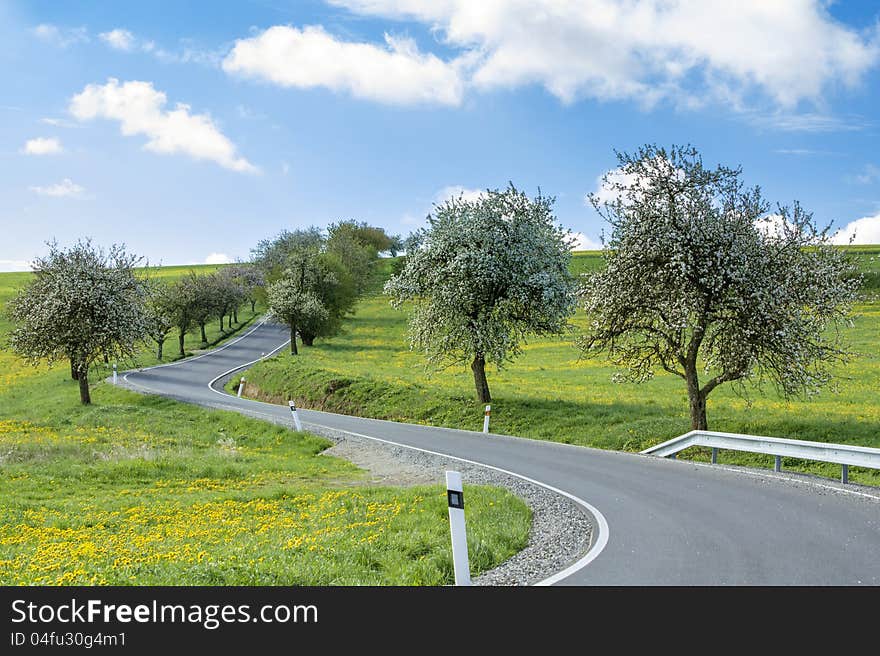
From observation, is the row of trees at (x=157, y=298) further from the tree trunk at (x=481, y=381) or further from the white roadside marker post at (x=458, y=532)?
the white roadside marker post at (x=458, y=532)

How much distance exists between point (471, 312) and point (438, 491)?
1635 cm

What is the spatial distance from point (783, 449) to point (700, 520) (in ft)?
20.3

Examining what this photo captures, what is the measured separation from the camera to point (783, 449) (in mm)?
15492

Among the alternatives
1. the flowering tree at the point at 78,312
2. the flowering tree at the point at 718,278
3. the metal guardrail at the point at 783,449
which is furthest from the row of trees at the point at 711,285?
the flowering tree at the point at 78,312

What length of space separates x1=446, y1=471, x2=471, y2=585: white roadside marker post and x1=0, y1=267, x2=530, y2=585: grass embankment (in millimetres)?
411

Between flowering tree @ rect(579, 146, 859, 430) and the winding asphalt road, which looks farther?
flowering tree @ rect(579, 146, 859, 430)

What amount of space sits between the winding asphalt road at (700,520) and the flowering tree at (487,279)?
8.58 m

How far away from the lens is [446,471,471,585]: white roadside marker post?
24.1ft

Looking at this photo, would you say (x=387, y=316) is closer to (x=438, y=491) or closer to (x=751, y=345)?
(x=751, y=345)

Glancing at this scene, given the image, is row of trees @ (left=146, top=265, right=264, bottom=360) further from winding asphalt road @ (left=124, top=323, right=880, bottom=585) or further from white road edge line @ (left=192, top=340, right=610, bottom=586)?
winding asphalt road @ (left=124, top=323, right=880, bottom=585)

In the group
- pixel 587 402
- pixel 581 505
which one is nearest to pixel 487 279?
pixel 587 402

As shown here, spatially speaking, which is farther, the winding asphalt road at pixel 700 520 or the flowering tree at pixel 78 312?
the flowering tree at pixel 78 312

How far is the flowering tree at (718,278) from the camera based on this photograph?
19.8 metres

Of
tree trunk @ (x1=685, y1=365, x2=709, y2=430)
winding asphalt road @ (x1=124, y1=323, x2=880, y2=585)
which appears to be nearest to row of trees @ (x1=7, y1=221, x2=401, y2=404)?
winding asphalt road @ (x1=124, y1=323, x2=880, y2=585)
